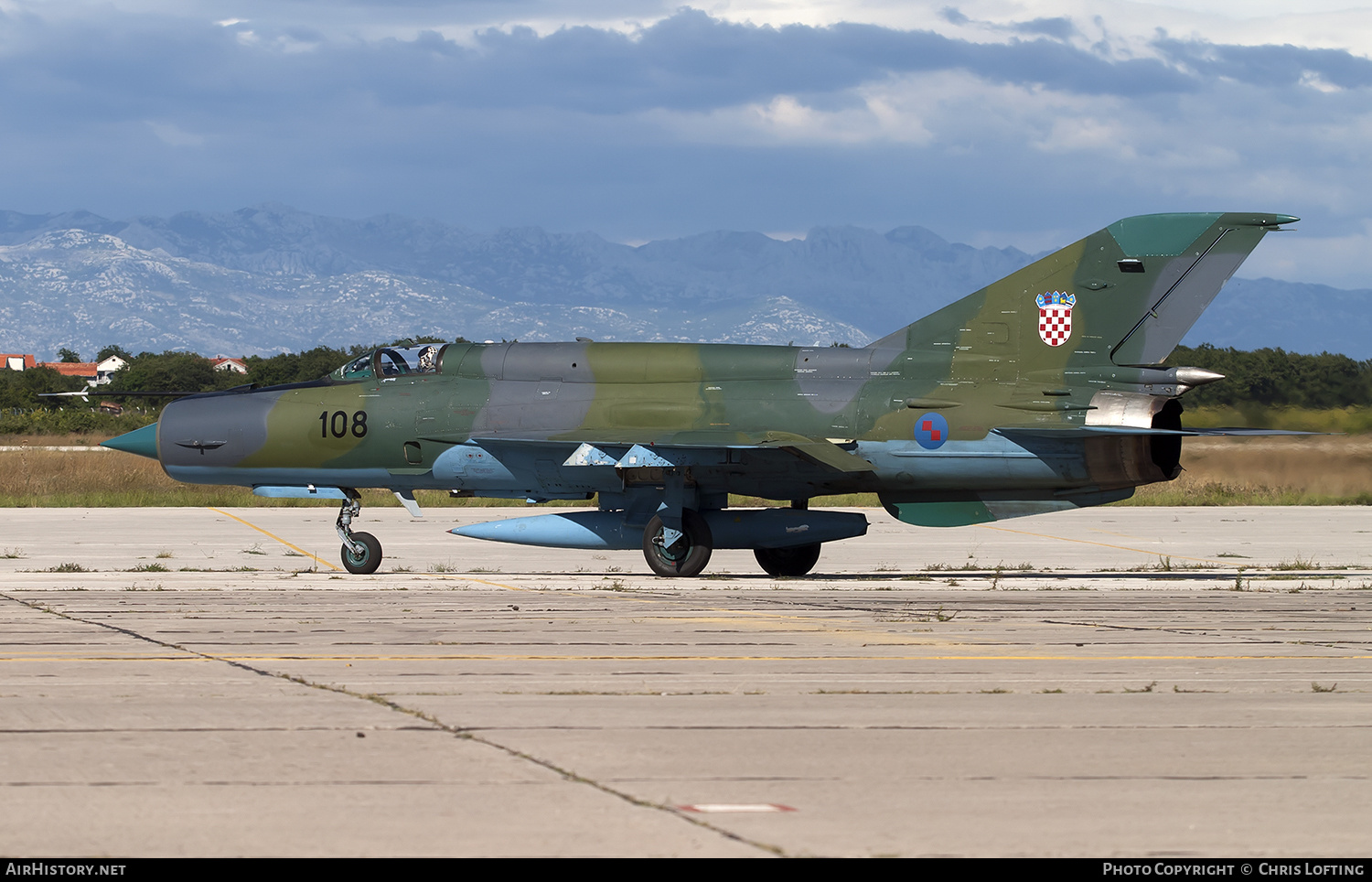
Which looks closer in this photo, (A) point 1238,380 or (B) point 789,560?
(B) point 789,560

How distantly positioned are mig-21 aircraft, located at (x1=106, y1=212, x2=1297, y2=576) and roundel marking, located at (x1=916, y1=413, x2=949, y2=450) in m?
0.02

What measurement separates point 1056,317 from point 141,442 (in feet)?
40.9

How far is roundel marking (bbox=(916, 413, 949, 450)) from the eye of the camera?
18422 mm

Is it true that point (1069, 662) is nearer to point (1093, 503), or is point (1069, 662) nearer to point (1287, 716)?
point (1287, 716)

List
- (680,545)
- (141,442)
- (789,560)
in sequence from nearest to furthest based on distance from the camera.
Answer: (680,545), (789,560), (141,442)

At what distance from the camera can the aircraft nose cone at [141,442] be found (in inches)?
794

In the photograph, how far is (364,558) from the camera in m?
19.2

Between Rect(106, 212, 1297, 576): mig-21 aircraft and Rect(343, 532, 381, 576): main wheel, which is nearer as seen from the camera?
Rect(106, 212, 1297, 576): mig-21 aircraft

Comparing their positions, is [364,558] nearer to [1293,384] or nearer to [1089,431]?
[1089,431]

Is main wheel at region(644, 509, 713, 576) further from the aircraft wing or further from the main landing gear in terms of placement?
the aircraft wing

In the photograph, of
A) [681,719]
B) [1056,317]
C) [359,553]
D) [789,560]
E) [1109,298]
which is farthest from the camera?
[789,560]

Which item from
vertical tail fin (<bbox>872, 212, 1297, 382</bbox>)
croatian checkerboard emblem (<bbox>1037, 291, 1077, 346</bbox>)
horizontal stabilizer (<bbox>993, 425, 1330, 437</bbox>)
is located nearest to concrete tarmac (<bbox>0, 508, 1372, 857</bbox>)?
horizontal stabilizer (<bbox>993, 425, 1330, 437</bbox>)

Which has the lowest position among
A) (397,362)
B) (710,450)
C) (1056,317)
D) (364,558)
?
(364,558)

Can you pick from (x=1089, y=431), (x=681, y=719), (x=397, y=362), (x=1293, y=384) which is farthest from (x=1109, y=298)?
(x=681, y=719)
